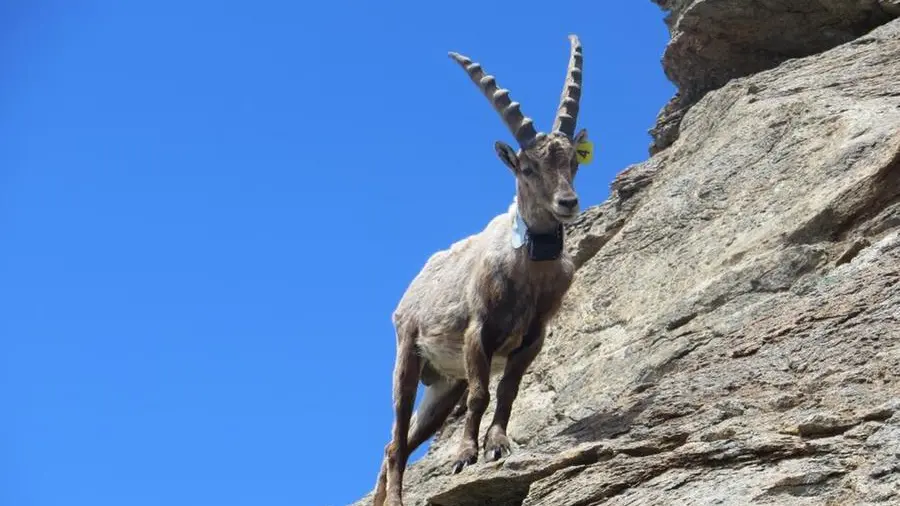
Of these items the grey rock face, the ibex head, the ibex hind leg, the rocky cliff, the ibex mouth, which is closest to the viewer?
the rocky cliff

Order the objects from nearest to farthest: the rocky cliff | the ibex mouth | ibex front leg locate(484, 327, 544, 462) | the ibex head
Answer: the rocky cliff < ibex front leg locate(484, 327, 544, 462) < the ibex mouth < the ibex head

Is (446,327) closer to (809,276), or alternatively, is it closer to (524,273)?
(524,273)

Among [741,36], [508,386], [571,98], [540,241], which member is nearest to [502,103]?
[571,98]

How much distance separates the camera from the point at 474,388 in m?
10.8

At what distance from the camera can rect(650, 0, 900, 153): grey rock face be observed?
1572cm

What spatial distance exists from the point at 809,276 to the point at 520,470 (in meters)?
3.00

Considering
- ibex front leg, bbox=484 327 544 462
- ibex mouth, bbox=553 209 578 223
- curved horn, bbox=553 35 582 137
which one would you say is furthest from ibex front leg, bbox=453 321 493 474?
curved horn, bbox=553 35 582 137

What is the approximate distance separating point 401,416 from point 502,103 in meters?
3.03

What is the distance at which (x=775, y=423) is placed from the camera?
8.00 meters

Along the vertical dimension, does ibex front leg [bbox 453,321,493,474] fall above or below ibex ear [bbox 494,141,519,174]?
below

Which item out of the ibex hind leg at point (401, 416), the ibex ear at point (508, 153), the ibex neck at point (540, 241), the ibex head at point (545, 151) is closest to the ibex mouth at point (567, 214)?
the ibex head at point (545, 151)

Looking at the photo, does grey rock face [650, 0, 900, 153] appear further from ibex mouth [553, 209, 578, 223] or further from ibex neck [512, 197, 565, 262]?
ibex mouth [553, 209, 578, 223]

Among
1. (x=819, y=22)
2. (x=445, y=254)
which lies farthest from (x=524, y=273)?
(x=819, y=22)

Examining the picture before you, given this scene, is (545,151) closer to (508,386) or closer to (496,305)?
(496,305)
